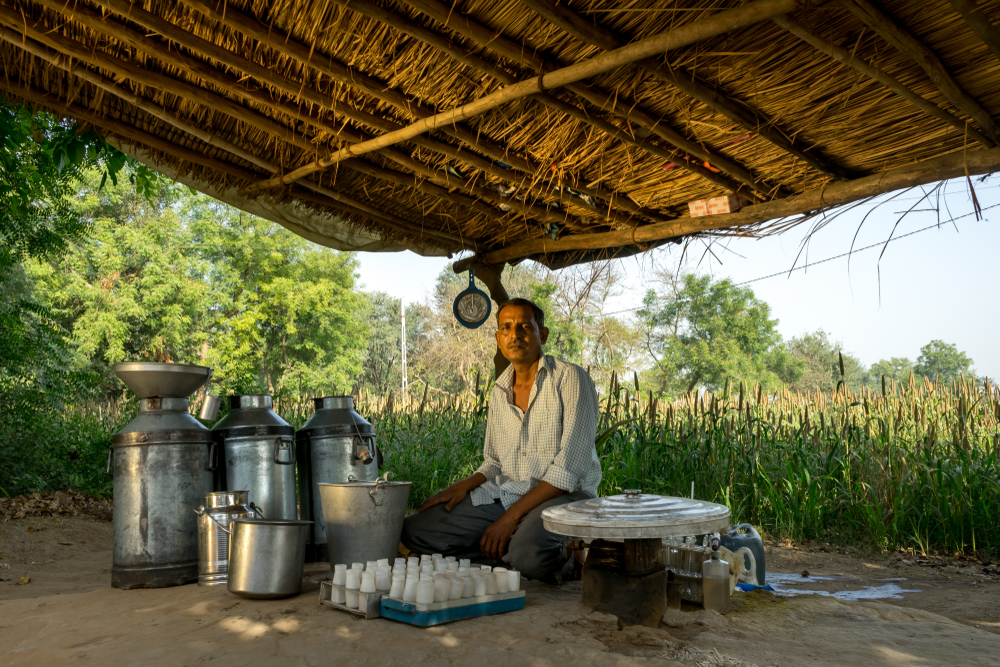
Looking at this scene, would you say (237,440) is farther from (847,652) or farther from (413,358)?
(413,358)

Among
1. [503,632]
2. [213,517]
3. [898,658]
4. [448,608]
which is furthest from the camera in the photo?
[213,517]

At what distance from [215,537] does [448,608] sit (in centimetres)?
143

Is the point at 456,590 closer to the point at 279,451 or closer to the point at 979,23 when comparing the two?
the point at 279,451

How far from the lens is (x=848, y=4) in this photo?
2.49m

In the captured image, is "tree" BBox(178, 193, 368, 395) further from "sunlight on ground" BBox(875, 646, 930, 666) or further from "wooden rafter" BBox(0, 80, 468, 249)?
"sunlight on ground" BBox(875, 646, 930, 666)

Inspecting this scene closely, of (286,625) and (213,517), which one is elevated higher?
(213,517)

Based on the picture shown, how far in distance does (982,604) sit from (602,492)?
2703 mm

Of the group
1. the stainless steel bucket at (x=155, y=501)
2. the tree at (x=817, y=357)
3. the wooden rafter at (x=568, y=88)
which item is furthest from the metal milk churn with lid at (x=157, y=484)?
the tree at (x=817, y=357)

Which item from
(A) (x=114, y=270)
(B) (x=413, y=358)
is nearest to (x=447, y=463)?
(A) (x=114, y=270)

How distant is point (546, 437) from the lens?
12.2 ft

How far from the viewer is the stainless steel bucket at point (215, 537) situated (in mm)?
3482

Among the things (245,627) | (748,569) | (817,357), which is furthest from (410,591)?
(817,357)

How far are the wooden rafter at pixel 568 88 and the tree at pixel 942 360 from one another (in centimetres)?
5689

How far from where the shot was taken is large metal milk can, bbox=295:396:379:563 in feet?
13.5
